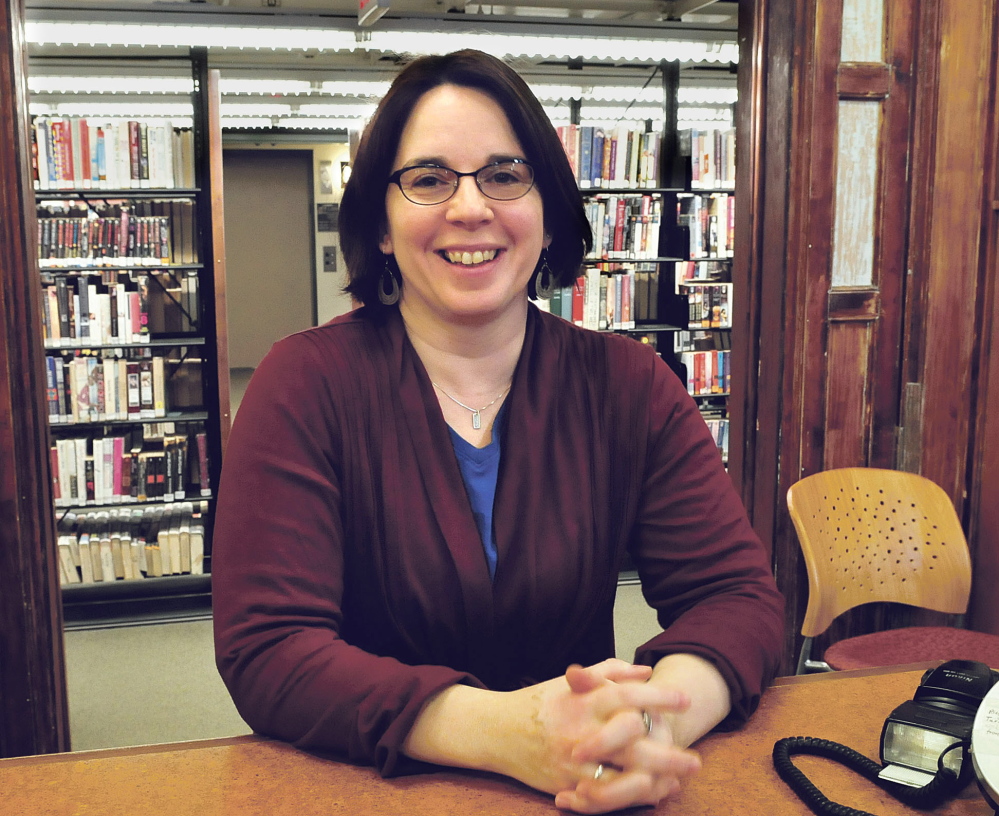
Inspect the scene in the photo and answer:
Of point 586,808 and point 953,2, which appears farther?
point 953,2

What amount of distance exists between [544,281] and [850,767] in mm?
886

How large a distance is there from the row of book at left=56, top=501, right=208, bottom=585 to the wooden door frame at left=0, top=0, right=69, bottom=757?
177cm

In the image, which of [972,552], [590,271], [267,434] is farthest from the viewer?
[590,271]

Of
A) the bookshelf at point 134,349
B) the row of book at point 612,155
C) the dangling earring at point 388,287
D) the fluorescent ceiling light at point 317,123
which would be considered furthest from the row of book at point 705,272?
the fluorescent ceiling light at point 317,123

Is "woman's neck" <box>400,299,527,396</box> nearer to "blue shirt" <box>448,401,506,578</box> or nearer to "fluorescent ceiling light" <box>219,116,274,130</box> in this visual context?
"blue shirt" <box>448,401,506,578</box>

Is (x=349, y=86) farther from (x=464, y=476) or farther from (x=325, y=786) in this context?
(x=325, y=786)

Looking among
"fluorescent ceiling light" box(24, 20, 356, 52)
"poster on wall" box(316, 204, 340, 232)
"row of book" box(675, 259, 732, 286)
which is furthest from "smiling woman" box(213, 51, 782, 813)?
"poster on wall" box(316, 204, 340, 232)

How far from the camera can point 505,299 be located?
129 cm

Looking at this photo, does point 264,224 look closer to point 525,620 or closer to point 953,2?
point 953,2

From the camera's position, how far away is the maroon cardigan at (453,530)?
1.04m

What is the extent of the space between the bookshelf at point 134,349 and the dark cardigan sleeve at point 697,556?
308cm

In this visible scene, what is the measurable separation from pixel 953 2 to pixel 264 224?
9992 mm

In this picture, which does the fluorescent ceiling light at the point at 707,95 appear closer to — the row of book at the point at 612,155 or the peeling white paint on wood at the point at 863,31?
the row of book at the point at 612,155

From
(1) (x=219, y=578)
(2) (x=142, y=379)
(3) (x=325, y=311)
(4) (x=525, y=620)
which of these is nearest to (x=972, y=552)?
(4) (x=525, y=620)
